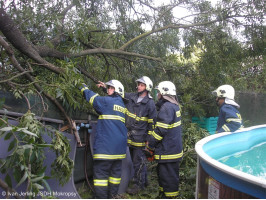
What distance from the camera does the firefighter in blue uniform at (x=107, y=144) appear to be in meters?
3.47

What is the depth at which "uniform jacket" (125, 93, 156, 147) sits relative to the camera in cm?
409

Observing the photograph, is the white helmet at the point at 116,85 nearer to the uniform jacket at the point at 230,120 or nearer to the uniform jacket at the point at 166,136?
the uniform jacket at the point at 166,136

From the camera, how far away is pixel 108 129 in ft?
11.6

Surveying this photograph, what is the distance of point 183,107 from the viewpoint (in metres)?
5.23

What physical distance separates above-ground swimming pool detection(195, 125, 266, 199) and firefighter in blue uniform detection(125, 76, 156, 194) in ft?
3.75

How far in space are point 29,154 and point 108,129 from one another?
189 cm

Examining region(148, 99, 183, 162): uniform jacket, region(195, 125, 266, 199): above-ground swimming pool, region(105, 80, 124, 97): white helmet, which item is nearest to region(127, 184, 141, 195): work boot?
region(148, 99, 183, 162): uniform jacket

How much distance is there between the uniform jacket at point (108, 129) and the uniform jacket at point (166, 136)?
44cm

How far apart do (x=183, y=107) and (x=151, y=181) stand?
5.39 feet

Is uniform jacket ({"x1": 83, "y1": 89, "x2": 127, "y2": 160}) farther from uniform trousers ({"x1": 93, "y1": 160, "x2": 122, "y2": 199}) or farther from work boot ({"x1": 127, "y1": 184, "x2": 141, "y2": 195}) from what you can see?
work boot ({"x1": 127, "y1": 184, "x2": 141, "y2": 195})

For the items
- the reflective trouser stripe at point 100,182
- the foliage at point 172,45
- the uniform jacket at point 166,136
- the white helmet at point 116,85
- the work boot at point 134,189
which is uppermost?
the foliage at point 172,45

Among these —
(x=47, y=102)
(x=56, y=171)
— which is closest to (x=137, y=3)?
(x=47, y=102)

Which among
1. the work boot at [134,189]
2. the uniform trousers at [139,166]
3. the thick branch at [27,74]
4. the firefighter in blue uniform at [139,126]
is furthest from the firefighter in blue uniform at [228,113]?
the thick branch at [27,74]

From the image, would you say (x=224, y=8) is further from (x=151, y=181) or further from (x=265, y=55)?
(x=151, y=181)
